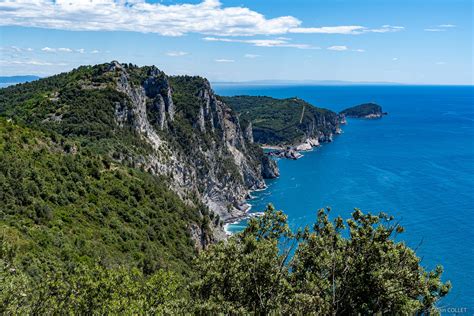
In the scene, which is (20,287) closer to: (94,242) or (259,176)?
(94,242)

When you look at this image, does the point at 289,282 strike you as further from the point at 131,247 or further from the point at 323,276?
the point at 131,247

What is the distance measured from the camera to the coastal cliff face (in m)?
103

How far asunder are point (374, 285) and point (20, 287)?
16.8 m

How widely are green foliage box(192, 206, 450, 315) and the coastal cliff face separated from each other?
66916 millimetres

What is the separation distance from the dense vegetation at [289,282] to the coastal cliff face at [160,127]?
65.4 m

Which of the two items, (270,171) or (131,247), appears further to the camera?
(270,171)

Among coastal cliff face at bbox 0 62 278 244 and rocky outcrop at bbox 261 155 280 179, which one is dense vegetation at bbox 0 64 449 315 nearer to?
coastal cliff face at bbox 0 62 278 244

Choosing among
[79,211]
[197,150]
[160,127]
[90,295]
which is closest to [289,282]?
[90,295]

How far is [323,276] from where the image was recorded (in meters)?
20.7

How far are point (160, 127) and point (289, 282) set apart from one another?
402ft

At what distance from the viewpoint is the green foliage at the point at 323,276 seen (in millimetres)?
18469

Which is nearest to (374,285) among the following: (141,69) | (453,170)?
(141,69)

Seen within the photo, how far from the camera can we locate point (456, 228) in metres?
116

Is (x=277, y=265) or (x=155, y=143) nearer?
(x=277, y=265)
